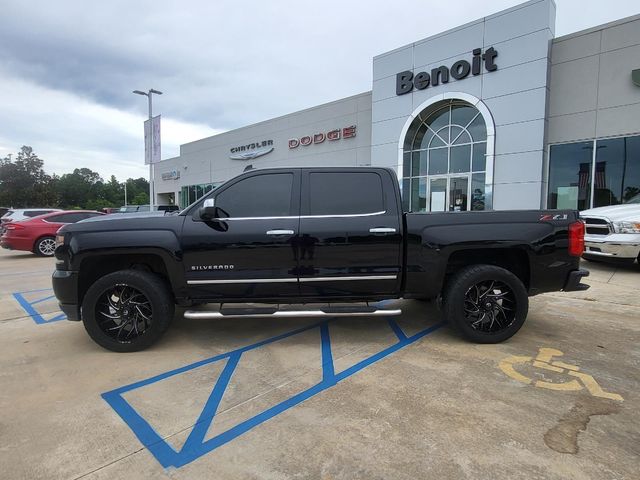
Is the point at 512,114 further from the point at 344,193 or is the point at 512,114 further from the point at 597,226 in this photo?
the point at 344,193

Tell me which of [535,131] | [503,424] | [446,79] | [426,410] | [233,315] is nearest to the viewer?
[503,424]

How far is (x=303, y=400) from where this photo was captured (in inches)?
120

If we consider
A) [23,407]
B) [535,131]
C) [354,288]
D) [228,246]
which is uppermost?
[535,131]

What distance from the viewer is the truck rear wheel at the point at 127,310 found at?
3953mm

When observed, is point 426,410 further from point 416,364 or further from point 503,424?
point 416,364

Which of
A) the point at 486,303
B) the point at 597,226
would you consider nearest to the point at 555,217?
the point at 486,303

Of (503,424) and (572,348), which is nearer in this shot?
(503,424)

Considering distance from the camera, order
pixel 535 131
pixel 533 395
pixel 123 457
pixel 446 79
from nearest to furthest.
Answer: pixel 123 457 < pixel 533 395 < pixel 535 131 < pixel 446 79

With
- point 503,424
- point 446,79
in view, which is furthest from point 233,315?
point 446,79

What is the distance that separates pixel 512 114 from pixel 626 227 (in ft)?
22.5

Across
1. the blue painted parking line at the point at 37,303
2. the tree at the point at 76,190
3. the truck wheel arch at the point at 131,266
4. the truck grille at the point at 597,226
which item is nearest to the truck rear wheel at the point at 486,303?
the truck wheel arch at the point at 131,266

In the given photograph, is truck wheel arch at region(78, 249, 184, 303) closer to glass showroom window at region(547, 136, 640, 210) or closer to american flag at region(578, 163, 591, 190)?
glass showroom window at region(547, 136, 640, 210)

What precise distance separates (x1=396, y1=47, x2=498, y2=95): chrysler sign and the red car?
42.8 ft

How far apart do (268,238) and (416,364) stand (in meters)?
1.87
